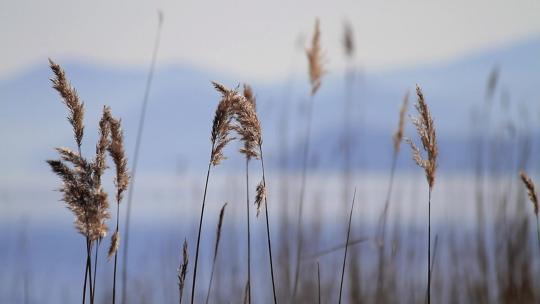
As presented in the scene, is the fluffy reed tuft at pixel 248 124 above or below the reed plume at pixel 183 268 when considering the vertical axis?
above

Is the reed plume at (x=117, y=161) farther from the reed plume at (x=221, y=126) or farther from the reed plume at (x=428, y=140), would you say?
the reed plume at (x=428, y=140)

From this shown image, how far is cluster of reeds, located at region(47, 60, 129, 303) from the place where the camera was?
1.21m

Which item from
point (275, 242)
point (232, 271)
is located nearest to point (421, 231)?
point (275, 242)

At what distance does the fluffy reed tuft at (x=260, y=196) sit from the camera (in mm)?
1336

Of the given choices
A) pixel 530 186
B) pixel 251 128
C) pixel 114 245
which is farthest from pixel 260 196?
pixel 530 186

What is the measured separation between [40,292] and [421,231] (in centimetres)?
229

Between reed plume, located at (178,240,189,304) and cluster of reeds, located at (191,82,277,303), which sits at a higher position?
cluster of reeds, located at (191,82,277,303)

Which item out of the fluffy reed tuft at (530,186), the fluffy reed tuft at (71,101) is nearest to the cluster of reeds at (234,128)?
the fluffy reed tuft at (71,101)

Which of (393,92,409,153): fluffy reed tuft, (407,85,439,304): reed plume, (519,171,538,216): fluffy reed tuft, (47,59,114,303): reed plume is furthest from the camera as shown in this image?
(393,92,409,153): fluffy reed tuft

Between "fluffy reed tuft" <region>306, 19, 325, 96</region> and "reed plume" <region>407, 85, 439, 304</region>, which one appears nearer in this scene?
"reed plume" <region>407, 85, 439, 304</region>

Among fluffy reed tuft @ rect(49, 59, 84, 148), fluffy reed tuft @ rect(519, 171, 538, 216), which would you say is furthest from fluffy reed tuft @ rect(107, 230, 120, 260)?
fluffy reed tuft @ rect(519, 171, 538, 216)

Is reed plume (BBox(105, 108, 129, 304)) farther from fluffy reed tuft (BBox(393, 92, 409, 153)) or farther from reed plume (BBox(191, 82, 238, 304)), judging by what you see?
fluffy reed tuft (BBox(393, 92, 409, 153))

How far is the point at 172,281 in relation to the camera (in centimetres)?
347

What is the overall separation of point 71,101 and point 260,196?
1.44ft
